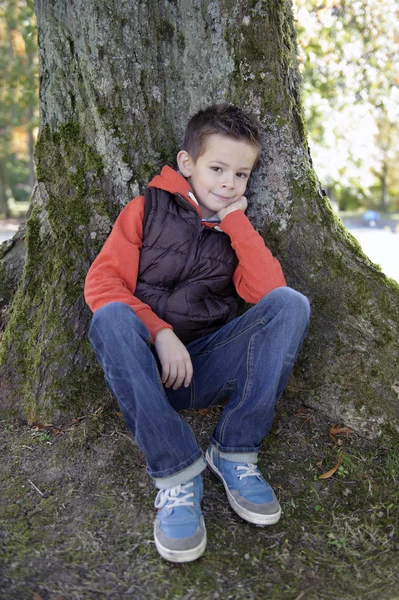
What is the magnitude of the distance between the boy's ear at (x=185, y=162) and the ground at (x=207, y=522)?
1.28 metres

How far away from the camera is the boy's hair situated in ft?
8.97

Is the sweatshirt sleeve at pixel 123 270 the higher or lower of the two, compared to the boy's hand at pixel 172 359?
higher

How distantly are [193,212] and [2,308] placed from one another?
1526 mm

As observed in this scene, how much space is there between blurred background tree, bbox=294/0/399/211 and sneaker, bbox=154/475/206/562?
256 inches

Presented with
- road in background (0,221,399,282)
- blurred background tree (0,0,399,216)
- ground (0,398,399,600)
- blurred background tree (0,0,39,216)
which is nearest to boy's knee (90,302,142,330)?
ground (0,398,399,600)

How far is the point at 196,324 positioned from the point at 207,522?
903 mm

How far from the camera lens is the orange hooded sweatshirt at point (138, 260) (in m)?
2.46

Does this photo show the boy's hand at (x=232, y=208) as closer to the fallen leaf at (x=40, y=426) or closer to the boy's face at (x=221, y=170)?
the boy's face at (x=221, y=170)

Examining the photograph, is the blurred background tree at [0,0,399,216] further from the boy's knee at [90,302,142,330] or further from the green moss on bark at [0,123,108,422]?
the boy's knee at [90,302,142,330]

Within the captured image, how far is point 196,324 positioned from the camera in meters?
2.72

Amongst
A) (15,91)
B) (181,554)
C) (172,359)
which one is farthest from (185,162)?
(15,91)

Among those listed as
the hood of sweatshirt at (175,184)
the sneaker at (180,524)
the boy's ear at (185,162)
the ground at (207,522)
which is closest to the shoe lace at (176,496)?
the sneaker at (180,524)

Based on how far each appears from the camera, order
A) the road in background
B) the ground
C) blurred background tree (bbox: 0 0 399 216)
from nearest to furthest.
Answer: the ground < blurred background tree (bbox: 0 0 399 216) < the road in background

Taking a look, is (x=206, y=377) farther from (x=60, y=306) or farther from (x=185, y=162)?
(x=185, y=162)
